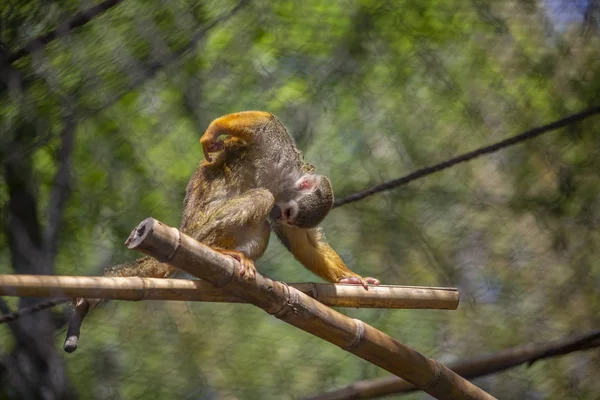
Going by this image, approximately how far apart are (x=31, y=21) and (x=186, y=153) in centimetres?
92

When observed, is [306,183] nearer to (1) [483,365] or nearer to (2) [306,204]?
(2) [306,204]

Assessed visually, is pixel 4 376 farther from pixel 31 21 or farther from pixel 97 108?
pixel 31 21

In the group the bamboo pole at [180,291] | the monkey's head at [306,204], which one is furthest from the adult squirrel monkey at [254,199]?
the bamboo pole at [180,291]

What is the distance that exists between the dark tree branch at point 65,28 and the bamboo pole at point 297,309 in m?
1.47

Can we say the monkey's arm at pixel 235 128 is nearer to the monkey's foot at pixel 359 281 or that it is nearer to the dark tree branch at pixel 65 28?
the monkey's foot at pixel 359 281

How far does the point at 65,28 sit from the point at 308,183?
1.09 m

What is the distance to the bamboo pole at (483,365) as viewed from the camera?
2789mm

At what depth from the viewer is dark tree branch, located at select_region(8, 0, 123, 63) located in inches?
107

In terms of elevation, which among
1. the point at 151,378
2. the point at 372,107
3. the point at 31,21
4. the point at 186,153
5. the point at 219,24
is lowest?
the point at 151,378

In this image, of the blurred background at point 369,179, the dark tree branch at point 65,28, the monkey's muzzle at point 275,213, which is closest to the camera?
the monkey's muzzle at point 275,213

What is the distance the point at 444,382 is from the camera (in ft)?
6.61

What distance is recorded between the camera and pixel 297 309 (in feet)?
5.77

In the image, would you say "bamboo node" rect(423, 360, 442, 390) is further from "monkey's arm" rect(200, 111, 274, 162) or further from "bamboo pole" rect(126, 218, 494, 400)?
"monkey's arm" rect(200, 111, 274, 162)

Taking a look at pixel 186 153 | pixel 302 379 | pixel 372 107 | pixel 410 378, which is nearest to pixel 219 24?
pixel 186 153
